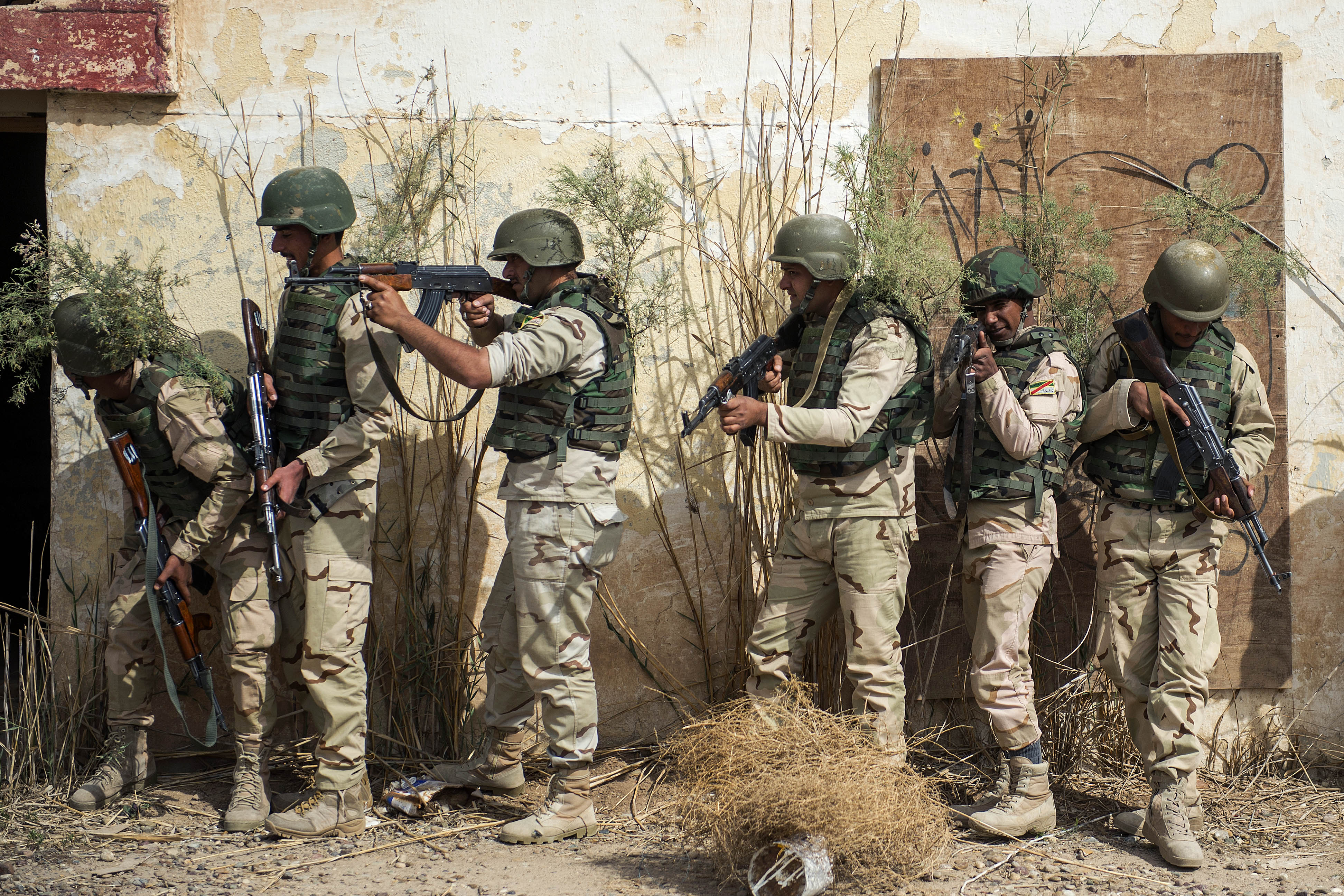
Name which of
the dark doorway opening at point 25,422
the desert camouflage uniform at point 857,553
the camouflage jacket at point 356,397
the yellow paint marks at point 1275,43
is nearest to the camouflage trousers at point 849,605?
the desert camouflage uniform at point 857,553

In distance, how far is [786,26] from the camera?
438cm

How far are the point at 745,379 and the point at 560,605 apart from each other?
3.23 feet

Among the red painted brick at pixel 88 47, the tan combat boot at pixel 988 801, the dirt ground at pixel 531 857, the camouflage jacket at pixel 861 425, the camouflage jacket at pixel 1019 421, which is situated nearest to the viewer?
the dirt ground at pixel 531 857

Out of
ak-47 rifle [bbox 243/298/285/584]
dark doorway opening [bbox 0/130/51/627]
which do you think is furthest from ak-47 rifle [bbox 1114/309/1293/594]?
dark doorway opening [bbox 0/130/51/627]

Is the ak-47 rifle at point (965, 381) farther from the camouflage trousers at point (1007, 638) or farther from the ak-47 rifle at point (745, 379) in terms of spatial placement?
the ak-47 rifle at point (745, 379)

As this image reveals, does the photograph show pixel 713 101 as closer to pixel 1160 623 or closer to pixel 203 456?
pixel 203 456

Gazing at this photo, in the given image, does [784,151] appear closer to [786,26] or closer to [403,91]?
[786,26]

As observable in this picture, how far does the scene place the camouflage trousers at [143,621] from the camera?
3742mm

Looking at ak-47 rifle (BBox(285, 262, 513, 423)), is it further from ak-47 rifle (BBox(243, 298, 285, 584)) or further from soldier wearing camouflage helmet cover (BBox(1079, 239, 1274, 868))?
soldier wearing camouflage helmet cover (BBox(1079, 239, 1274, 868))

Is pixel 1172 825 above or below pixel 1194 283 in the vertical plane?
below

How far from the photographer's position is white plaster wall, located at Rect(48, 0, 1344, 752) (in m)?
4.23

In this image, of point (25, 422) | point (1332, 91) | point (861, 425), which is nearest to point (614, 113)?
point (861, 425)

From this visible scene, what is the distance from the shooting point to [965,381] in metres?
3.55

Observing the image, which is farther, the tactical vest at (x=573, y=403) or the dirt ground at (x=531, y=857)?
the tactical vest at (x=573, y=403)
